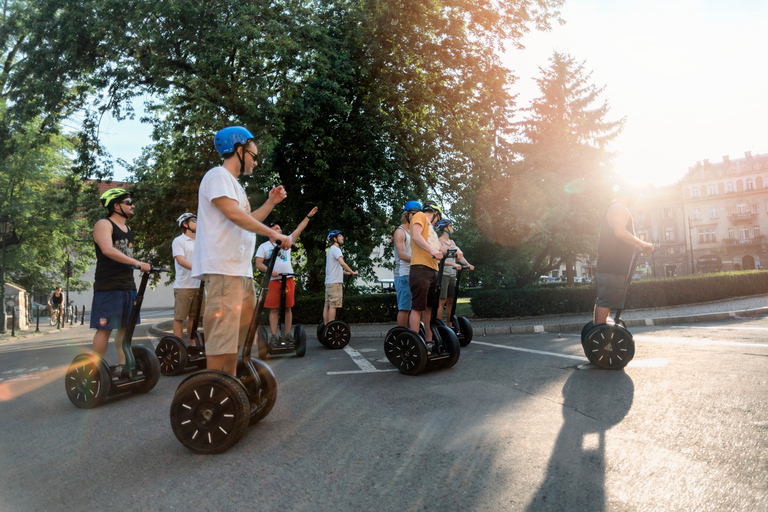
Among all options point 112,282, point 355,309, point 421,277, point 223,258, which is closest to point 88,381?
point 112,282

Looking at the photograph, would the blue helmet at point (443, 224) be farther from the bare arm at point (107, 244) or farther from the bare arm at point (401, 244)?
the bare arm at point (107, 244)

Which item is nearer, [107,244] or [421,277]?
[107,244]

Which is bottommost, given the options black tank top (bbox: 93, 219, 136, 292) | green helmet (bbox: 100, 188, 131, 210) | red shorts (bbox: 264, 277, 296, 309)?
red shorts (bbox: 264, 277, 296, 309)

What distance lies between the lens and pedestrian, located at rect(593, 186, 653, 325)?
5.61m

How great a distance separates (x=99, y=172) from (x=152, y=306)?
1490 inches

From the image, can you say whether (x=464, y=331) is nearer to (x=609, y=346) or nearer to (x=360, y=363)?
(x=360, y=363)

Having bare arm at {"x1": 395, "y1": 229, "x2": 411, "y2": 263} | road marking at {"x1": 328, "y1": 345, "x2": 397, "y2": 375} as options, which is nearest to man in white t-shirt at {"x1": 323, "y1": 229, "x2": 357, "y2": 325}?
road marking at {"x1": 328, "y1": 345, "x2": 397, "y2": 375}

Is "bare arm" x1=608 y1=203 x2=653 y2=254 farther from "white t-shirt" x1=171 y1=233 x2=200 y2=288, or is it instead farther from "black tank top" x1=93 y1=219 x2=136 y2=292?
"white t-shirt" x1=171 y1=233 x2=200 y2=288

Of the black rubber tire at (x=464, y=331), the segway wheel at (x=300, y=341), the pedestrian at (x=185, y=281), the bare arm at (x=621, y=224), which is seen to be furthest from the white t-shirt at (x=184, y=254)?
the bare arm at (x=621, y=224)

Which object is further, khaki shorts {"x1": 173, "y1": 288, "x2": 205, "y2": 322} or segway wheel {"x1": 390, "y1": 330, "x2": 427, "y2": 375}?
khaki shorts {"x1": 173, "y1": 288, "x2": 205, "y2": 322}

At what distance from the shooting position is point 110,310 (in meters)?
4.70

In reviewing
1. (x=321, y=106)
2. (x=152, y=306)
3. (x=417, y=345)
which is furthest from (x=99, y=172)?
(x=152, y=306)

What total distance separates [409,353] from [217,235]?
3032mm

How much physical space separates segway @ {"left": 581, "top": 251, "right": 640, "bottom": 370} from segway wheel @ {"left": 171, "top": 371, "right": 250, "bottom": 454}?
411 centimetres
